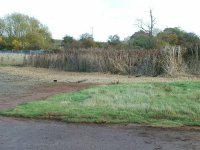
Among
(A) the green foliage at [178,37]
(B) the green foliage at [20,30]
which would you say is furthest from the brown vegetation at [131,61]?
(B) the green foliage at [20,30]

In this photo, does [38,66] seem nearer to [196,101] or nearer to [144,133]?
[196,101]

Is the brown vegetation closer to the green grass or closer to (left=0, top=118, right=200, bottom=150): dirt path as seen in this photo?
the green grass

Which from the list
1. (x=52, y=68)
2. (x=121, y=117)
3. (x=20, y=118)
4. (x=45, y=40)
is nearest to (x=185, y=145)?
(x=121, y=117)

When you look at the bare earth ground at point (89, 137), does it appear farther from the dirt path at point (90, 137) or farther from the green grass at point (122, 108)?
the green grass at point (122, 108)

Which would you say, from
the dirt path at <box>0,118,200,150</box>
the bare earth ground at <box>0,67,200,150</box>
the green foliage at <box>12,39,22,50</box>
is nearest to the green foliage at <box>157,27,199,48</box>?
the bare earth ground at <box>0,67,200,150</box>

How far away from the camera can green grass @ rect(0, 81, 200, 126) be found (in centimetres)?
1139

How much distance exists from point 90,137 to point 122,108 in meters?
3.56

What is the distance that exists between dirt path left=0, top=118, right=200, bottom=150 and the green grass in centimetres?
87

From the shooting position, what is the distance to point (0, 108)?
13.9m

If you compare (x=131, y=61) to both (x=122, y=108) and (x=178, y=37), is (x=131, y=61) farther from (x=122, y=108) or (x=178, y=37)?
(x=178, y=37)

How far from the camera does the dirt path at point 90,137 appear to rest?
834 cm

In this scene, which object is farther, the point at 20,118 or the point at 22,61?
the point at 22,61

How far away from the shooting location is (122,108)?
1270cm

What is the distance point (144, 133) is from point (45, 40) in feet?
258
